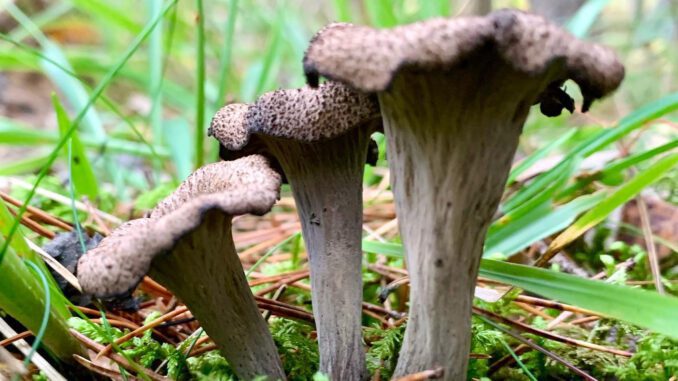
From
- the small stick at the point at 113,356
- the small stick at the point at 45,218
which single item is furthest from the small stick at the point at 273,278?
the small stick at the point at 45,218

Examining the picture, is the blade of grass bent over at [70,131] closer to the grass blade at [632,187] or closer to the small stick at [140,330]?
the small stick at [140,330]

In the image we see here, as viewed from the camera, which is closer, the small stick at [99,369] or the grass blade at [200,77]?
the small stick at [99,369]

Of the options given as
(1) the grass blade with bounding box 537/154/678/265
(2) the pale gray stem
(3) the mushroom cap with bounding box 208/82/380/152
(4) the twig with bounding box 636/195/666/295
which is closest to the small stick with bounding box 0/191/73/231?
(3) the mushroom cap with bounding box 208/82/380/152

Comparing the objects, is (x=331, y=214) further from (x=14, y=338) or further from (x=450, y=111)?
(x=14, y=338)

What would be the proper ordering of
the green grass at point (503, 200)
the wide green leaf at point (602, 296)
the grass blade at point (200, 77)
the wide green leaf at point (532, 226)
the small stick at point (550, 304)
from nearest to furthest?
the wide green leaf at point (602, 296) → the green grass at point (503, 200) → the small stick at point (550, 304) → the wide green leaf at point (532, 226) → the grass blade at point (200, 77)

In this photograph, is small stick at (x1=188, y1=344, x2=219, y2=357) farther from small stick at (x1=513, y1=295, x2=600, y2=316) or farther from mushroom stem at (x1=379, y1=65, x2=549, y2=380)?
small stick at (x1=513, y1=295, x2=600, y2=316)
